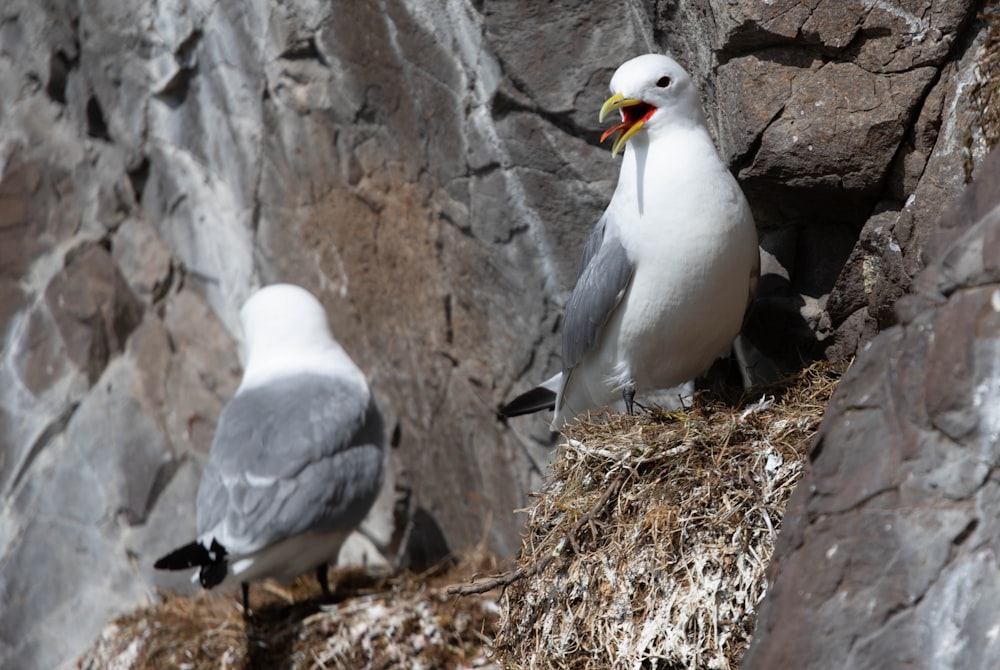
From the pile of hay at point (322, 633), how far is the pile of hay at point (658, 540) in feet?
2.79

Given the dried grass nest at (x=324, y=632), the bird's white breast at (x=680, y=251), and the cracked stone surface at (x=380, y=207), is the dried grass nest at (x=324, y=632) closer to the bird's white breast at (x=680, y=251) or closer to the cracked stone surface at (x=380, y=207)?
the cracked stone surface at (x=380, y=207)

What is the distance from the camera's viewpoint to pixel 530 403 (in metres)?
3.77

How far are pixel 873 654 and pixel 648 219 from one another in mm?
1376

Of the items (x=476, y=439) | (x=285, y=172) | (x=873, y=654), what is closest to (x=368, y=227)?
(x=285, y=172)

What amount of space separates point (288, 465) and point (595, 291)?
131 centimetres

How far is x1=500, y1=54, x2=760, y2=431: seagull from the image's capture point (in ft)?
9.70

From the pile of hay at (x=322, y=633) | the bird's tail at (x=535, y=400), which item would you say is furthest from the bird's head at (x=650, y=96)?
the pile of hay at (x=322, y=633)

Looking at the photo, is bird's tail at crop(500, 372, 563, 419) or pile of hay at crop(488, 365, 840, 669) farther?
bird's tail at crop(500, 372, 563, 419)

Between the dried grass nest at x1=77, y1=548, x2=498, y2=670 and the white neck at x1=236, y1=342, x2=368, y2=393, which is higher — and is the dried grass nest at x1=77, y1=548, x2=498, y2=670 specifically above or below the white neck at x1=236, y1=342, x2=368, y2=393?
below

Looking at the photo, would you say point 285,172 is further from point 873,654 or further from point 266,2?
point 873,654

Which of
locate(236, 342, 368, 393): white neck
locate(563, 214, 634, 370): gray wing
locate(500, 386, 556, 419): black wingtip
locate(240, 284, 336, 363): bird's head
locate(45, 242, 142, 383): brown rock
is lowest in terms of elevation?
locate(45, 242, 142, 383): brown rock

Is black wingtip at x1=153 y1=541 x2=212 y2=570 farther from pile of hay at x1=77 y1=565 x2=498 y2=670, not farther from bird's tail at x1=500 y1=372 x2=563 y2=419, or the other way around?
bird's tail at x1=500 y1=372 x2=563 y2=419

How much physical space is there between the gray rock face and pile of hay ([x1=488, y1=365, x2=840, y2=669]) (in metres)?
0.36

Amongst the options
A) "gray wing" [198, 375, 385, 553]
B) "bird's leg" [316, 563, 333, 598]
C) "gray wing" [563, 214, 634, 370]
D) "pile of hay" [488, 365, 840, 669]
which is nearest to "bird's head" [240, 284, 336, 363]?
"gray wing" [198, 375, 385, 553]
